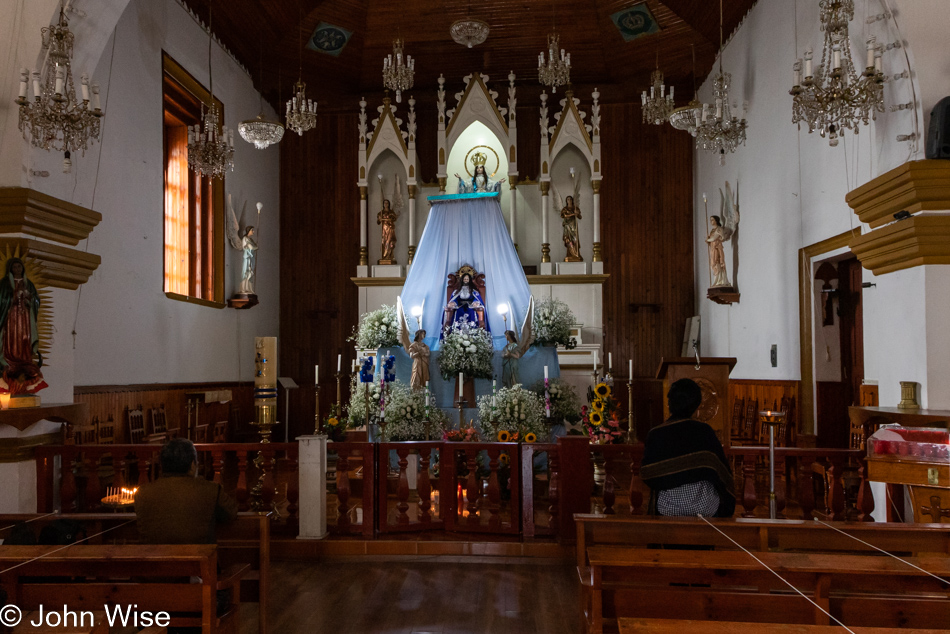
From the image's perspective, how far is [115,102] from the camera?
758cm

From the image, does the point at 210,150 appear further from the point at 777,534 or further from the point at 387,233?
the point at 777,534

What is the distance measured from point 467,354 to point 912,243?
14.7ft

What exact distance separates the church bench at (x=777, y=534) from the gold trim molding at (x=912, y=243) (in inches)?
96.4

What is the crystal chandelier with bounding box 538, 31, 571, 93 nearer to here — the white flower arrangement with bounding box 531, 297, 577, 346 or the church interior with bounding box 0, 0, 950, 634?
the church interior with bounding box 0, 0, 950, 634

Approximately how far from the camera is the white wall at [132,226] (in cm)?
569

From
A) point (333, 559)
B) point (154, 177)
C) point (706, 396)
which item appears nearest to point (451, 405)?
point (706, 396)

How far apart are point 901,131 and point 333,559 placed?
4931mm

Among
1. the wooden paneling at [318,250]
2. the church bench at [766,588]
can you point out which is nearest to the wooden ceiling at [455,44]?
the wooden paneling at [318,250]

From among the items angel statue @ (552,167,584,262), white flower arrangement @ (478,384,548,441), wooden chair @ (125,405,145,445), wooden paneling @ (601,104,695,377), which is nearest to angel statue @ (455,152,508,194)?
angel statue @ (552,167,584,262)

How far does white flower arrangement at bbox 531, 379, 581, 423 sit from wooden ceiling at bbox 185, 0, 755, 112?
17.9ft

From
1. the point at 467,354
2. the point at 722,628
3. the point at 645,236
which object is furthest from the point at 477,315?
the point at 722,628

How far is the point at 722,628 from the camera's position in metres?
2.22

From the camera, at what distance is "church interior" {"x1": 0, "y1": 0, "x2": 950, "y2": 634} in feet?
11.0

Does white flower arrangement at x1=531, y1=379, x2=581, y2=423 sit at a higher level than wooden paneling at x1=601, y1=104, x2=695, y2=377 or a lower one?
lower
